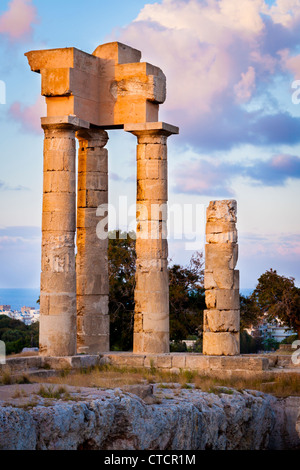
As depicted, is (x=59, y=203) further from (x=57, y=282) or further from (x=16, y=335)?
(x=16, y=335)

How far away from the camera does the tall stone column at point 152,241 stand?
1027 inches

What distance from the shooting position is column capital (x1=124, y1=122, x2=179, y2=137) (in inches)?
1027

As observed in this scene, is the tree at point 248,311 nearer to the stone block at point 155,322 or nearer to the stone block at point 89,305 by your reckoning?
the stone block at point 89,305

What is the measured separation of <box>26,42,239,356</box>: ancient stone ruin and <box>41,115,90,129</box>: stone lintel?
3 cm

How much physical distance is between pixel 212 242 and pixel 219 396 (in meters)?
6.27

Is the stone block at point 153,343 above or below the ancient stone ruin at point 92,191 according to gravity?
below

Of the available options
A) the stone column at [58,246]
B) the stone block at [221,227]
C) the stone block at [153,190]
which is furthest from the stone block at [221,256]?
the stone column at [58,246]

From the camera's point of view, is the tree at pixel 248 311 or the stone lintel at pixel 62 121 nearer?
the stone lintel at pixel 62 121

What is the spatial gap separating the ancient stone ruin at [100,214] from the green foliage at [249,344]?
2094cm

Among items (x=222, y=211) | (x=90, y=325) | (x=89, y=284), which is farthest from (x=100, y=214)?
(x=222, y=211)

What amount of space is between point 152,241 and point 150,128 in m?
3.34

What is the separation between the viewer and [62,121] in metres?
25.1

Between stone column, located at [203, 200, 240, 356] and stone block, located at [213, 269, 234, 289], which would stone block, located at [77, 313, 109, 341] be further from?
stone block, located at [213, 269, 234, 289]

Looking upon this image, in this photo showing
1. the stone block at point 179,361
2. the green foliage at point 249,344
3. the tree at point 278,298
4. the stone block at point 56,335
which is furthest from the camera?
the green foliage at point 249,344
